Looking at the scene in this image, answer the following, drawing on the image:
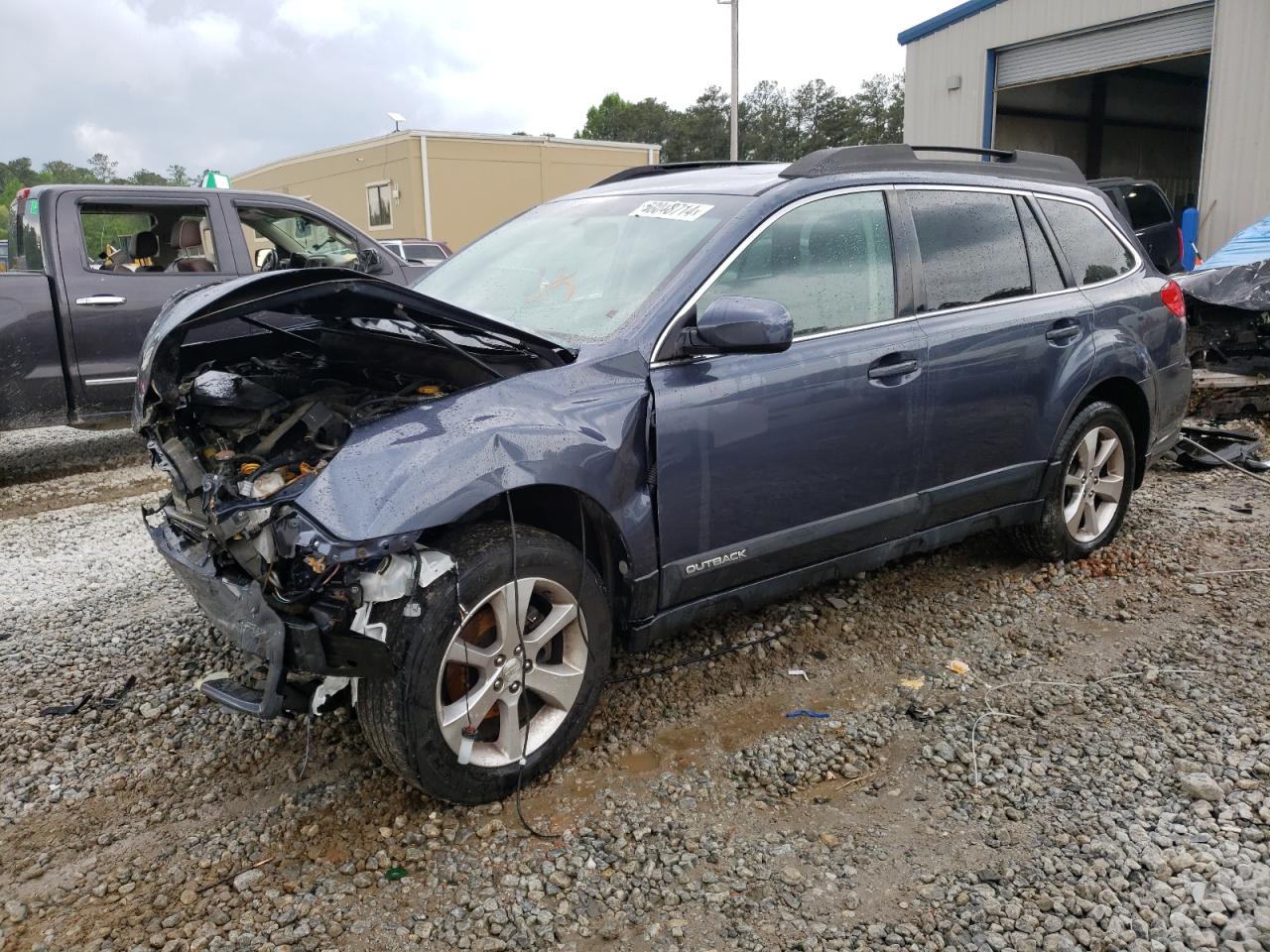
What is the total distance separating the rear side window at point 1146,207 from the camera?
13102 mm

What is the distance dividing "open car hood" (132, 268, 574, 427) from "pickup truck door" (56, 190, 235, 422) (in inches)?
167

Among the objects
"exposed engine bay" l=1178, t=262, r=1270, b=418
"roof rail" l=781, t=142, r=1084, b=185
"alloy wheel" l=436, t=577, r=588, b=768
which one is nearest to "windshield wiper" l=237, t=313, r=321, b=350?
"alloy wheel" l=436, t=577, r=588, b=768

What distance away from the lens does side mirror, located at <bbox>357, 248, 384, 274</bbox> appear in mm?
7660

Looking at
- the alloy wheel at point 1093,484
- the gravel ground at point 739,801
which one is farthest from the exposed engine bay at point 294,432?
the alloy wheel at point 1093,484

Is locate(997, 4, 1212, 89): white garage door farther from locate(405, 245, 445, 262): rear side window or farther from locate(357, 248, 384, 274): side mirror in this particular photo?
locate(357, 248, 384, 274): side mirror

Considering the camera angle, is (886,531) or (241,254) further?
(241,254)

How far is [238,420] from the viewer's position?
317 centimetres

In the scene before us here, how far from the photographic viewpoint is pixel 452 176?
90.9 feet

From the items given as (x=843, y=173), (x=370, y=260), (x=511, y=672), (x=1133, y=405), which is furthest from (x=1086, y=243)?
(x=370, y=260)

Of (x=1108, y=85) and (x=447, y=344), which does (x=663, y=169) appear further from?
(x=1108, y=85)

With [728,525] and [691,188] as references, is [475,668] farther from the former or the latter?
[691,188]

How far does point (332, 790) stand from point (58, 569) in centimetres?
280

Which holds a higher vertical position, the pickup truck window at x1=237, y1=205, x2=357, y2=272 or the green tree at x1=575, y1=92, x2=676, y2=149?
the green tree at x1=575, y1=92, x2=676, y2=149

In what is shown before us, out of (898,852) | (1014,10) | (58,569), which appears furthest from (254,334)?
(1014,10)
